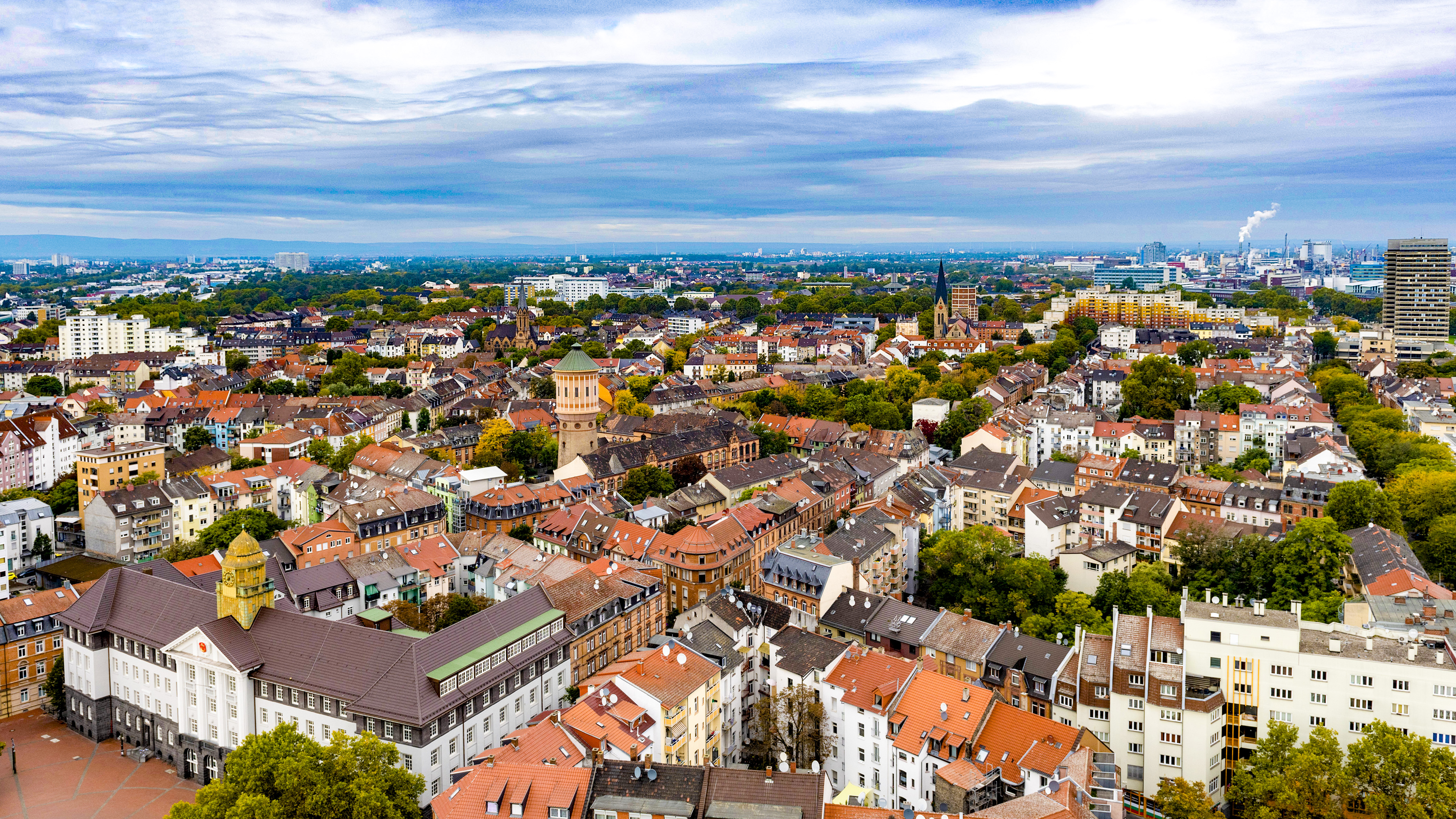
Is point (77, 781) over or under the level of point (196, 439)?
under

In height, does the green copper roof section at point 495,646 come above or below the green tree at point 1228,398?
below

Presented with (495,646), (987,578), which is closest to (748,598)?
(495,646)

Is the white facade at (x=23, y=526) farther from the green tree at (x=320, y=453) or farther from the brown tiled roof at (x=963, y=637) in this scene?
the brown tiled roof at (x=963, y=637)

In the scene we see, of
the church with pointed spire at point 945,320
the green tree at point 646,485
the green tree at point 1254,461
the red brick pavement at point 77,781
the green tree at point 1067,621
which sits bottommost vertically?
the red brick pavement at point 77,781

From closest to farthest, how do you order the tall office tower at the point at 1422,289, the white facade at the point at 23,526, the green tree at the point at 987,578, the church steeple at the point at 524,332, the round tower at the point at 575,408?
the green tree at the point at 987,578, the white facade at the point at 23,526, the round tower at the point at 575,408, the tall office tower at the point at 1422,289, the church steeple at the point at 524,332

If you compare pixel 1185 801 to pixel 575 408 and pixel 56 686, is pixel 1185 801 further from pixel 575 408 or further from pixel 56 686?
pixel 575 408

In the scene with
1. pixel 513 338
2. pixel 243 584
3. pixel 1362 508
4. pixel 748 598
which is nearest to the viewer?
pixel 243 584

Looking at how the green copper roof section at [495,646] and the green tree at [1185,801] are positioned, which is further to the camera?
the green copper roof section at [495,646]

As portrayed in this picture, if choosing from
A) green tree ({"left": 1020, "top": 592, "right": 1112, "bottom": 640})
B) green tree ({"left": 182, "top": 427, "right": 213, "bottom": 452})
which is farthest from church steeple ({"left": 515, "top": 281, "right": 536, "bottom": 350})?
green tree ({"left": 1020, "top": 592, "right": 1112, "bottom": 640})

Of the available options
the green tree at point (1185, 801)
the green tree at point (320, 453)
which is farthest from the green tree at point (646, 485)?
the green tree at point (1185, 801)
